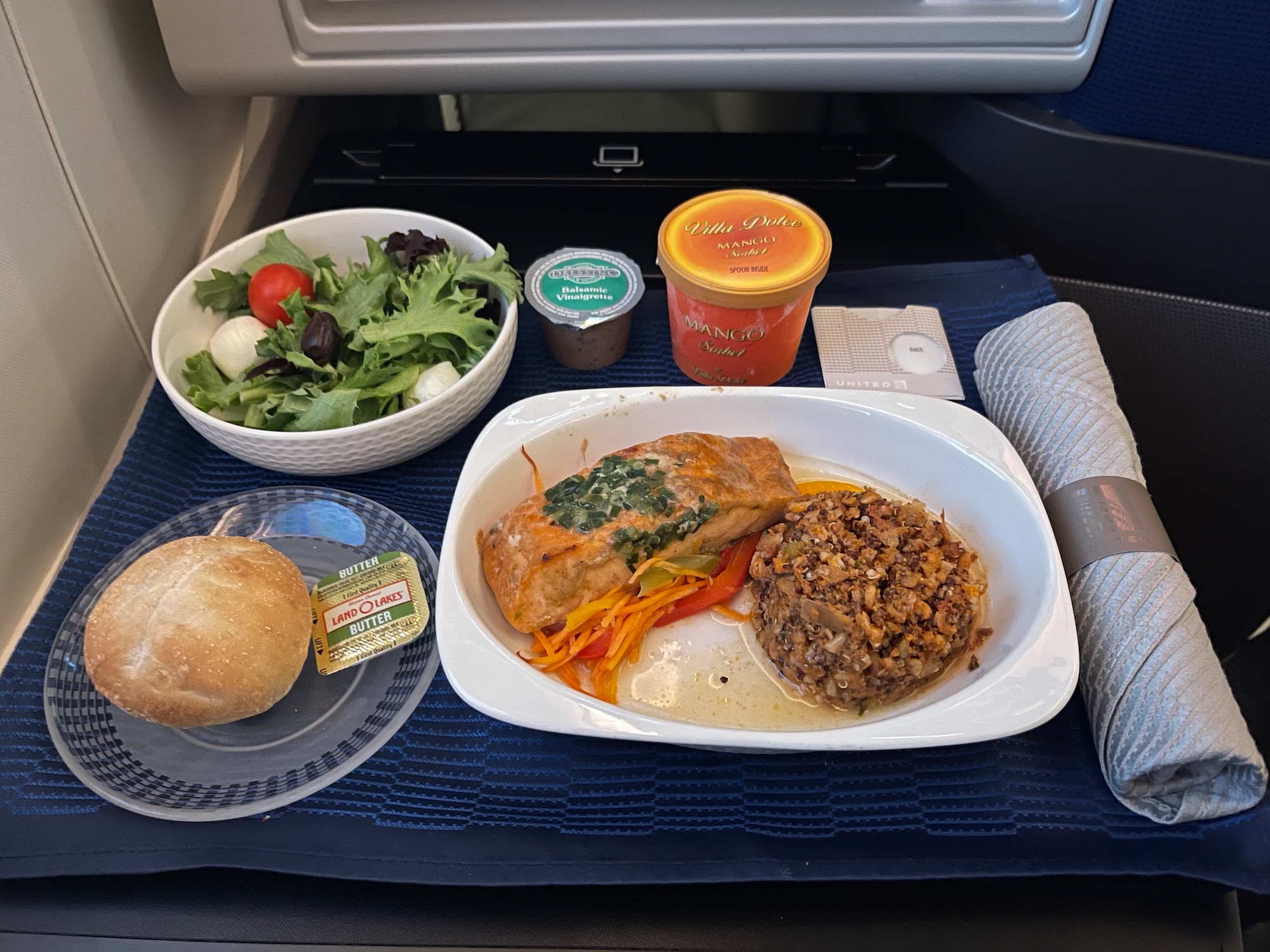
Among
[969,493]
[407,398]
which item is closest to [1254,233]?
[969,493]

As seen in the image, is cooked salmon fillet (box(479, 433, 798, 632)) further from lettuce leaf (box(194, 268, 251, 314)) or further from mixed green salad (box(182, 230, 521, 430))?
lettuce leaf (box(194, 268, 251, 314))

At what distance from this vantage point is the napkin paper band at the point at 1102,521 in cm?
96

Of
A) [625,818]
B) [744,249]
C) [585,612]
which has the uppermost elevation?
[744,249]

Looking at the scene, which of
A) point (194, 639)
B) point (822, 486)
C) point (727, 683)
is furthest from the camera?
point (822, 486)

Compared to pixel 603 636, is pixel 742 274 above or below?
above

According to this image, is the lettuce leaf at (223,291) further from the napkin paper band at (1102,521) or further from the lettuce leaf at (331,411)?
the napkin paper band at (1102,521)

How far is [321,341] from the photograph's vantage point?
A: 3.66ft

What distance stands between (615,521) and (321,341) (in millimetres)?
502

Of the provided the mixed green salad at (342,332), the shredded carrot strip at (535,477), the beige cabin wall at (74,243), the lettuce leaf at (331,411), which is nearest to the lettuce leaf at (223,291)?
the mixed green salad at (342,332)

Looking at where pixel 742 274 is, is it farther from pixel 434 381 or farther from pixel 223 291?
pixel 223 291

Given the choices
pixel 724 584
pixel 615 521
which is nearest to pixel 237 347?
pixel 615 521

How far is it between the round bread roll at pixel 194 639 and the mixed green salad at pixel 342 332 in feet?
0.80

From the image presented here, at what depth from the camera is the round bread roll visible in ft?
2.77

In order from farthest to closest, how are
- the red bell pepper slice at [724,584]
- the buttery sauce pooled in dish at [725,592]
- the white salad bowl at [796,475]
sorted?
the red bell pepper slice at [724,584] < the buttery sauce pooled in dish at [725,592] < the white salad bowl at [796,475]
